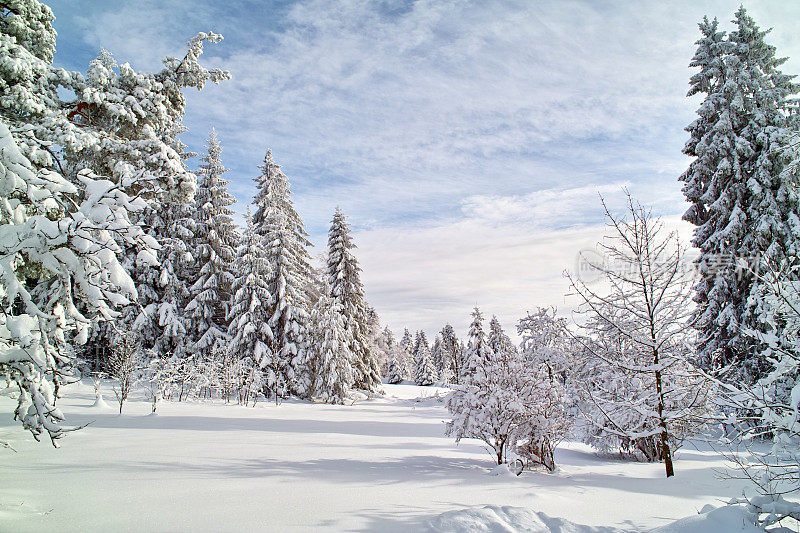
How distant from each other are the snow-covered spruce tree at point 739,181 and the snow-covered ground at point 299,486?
24.2 feet

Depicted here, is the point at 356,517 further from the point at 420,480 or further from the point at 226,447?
the point at 226,447

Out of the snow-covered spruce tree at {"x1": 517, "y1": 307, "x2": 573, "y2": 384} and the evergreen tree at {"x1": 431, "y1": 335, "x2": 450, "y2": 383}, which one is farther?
the evergreen tree at {"x1": 431, "y1": 335, "x2": 450, "y2": 383}

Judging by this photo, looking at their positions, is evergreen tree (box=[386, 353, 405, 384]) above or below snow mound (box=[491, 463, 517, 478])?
below

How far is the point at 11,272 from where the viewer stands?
3.94 metres

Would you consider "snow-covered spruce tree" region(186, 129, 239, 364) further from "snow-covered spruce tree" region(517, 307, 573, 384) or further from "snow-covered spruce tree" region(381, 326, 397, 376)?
"snow-covered spruce tree" region(381, 326, 397, 376)

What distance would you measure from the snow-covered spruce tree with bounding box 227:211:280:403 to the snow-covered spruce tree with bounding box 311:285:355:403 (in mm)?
2425

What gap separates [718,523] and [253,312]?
907 inches

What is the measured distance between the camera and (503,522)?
455cm

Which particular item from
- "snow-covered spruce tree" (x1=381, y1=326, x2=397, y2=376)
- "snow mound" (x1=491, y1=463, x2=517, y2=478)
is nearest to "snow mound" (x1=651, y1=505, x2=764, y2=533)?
"snow mound" (x1=491, y1=463, x2=517, y2=478)

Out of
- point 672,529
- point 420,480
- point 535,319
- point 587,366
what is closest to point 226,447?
point 420,480

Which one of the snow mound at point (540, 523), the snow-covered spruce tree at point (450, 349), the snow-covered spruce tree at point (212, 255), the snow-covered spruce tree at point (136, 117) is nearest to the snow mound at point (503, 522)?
the snow mound at point (540, 523)

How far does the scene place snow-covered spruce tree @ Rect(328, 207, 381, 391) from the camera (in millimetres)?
30953

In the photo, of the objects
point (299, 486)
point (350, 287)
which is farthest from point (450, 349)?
point (299, 486)

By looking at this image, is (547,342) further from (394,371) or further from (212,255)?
(394,371)
